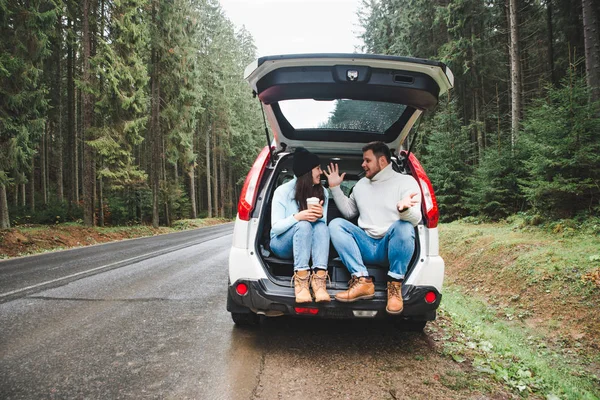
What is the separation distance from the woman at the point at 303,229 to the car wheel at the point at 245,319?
725 millimetres

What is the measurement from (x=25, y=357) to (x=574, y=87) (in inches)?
381

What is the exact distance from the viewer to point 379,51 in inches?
995

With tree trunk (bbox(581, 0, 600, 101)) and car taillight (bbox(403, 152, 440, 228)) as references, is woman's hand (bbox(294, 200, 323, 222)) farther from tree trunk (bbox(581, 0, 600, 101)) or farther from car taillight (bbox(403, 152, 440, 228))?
tree trunk (bbox(581, 0, 600, 101))

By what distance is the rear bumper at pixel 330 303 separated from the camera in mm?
2984

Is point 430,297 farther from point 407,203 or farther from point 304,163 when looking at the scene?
point 304,163

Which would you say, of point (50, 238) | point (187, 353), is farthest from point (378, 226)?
point (50, 238)

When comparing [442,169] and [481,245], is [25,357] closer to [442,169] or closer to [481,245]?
[481,245]

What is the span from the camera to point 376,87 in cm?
305

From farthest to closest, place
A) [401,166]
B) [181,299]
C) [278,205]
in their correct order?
[181,299]
[401,166]
[278,205]

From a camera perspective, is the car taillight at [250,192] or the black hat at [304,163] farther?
the black hat at [304,163]

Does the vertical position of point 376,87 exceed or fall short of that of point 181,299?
it exceeds it

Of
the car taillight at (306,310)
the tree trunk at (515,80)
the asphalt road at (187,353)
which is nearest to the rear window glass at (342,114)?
the car taillight at (306,310)

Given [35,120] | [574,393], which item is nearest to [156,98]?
[35,120]

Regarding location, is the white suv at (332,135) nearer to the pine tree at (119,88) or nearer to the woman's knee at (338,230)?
the woman's knee at (338,230)
